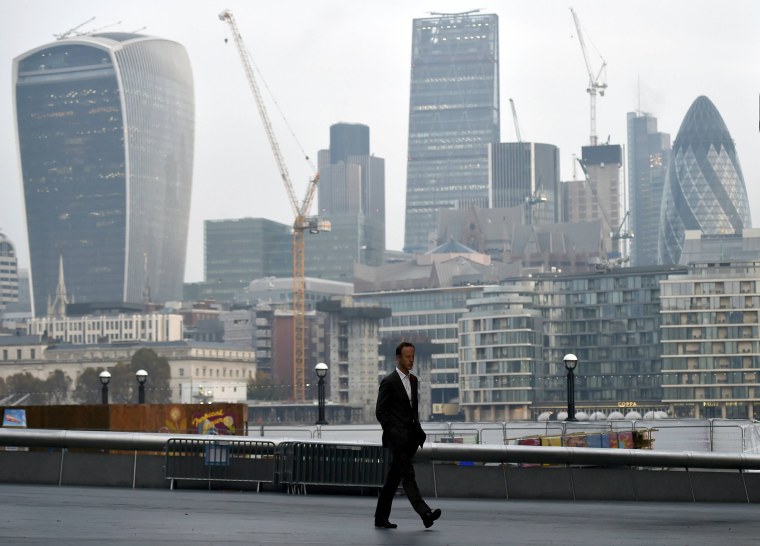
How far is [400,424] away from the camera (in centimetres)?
2156

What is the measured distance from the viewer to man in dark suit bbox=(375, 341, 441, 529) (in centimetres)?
2116

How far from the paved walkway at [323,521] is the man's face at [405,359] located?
2026 mm

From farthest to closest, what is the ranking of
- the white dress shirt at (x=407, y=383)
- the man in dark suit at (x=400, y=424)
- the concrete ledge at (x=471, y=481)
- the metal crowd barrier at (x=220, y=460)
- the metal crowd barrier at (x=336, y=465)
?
the metal crowd barrier at (x=220, y=460), the concrete ledge at (x=471, y=481), the metal crowd barrier at (x=336, y=465), the white dress shirt at (x=407, y=383), the man in dark suit at (x=400, y=424)

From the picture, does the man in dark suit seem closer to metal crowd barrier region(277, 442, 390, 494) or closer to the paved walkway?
the paved walkway

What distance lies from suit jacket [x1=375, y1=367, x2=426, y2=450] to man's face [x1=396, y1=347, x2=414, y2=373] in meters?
0.12

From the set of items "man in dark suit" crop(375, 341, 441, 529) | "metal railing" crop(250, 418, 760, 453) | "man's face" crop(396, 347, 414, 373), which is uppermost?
"man's face" crop(396, 347, 414, 373)

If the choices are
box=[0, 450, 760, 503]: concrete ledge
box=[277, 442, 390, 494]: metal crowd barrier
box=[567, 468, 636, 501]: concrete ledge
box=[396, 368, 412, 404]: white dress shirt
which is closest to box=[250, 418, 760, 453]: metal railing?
box=[0, 450, 760, 503]: concrete ledge

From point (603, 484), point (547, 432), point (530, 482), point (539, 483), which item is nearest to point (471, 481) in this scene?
point (530, 482)

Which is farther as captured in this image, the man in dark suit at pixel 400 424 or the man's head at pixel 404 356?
the man in dark suit at pixel 400 424

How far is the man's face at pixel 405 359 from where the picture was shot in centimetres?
2106

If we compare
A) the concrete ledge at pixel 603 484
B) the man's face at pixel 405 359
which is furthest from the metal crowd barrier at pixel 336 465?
the man's face at pixel 405 359

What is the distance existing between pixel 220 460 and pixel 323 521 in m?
8.60

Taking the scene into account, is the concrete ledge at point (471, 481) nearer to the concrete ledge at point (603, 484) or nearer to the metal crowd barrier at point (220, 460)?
the concrete ledge at point (603, 484)

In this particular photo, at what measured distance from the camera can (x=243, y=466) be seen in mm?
30062
